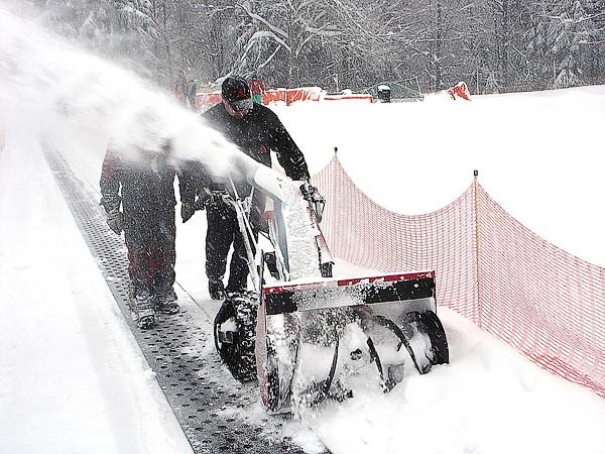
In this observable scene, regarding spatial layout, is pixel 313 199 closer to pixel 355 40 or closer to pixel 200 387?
pixel 200 387

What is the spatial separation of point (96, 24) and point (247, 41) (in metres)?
8.31

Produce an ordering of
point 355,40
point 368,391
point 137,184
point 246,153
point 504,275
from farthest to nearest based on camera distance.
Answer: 1. point 355,40
2. point 137,184
3. point 246,153
4. point 504,275
5. point 368,391

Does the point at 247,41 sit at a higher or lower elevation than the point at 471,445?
higher

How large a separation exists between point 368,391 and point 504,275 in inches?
61.8

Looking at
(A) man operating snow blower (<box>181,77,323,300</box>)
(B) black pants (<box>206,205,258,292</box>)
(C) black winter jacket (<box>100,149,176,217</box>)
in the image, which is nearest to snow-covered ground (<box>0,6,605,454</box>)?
(C) black winter jacket (<box>100,149,176,217</box>)

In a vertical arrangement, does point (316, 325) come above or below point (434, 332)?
above

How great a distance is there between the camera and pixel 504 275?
5473mm

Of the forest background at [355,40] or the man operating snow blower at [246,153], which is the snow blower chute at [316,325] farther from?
the forest background at [355,40]

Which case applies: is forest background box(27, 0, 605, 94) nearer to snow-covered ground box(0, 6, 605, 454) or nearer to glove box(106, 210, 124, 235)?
snow-covered ground box(0, 6, 605, 454)

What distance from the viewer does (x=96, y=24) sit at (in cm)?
3962

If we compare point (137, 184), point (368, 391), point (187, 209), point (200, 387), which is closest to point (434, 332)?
point (368, 391)

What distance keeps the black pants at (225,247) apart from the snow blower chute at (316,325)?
602 millimetres

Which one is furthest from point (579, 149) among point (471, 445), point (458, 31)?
point (458, 31)

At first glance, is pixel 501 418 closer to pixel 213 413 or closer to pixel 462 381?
pixel 462 381
